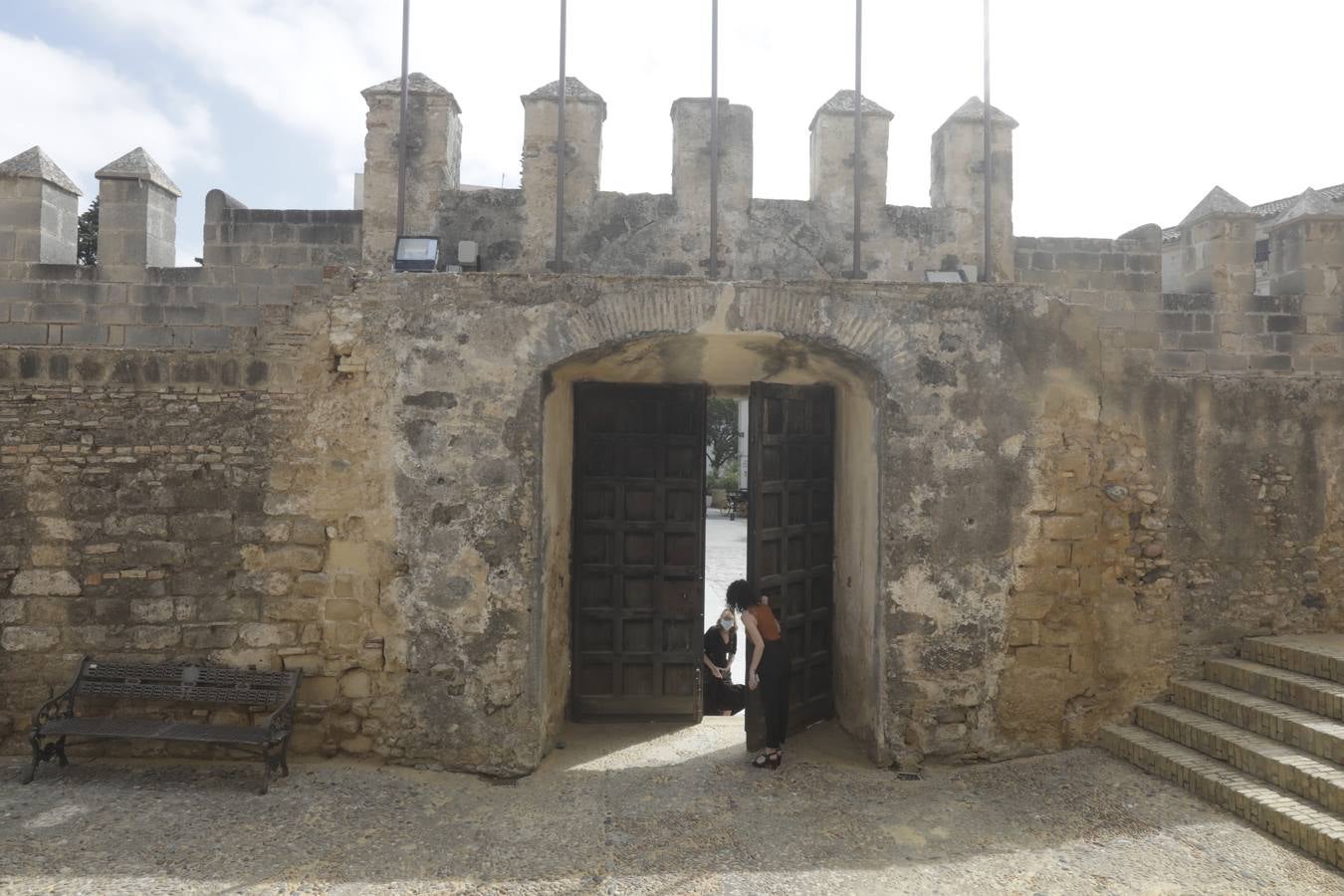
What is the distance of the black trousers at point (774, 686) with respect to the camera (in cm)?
551

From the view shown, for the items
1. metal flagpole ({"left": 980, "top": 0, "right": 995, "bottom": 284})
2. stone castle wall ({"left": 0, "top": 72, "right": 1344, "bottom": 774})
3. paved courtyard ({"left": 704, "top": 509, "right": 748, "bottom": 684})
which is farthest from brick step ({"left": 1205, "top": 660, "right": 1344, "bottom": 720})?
paved courtyard ({"left": 704, "top": 509, "right": 748, "bottom": 684})

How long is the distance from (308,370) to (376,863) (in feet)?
9.73

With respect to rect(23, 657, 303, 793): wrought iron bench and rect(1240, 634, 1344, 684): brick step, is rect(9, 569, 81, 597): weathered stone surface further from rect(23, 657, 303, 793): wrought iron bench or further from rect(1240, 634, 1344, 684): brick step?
rect(1240, 634, 1344, 684): brick step

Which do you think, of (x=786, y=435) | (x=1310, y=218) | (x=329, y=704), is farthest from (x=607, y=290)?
(x=1310, y=218)

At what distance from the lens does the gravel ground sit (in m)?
3.93

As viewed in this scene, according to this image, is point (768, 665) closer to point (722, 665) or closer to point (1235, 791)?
point (722, 665)

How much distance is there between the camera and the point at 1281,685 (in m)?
5.30

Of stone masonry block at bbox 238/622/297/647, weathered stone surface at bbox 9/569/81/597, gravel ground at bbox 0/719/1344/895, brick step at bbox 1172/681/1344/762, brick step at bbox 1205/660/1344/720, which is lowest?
gravel ground at bbox 0/719/1344/895

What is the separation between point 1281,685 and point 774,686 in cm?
321

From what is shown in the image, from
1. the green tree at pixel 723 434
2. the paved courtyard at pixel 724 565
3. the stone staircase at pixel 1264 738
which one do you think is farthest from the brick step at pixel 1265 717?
the green tree at pixel 723 434

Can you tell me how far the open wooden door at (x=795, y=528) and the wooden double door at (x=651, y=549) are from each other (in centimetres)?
1

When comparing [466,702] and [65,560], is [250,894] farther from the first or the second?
[65,560]

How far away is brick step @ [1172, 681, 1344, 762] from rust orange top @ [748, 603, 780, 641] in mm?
2836

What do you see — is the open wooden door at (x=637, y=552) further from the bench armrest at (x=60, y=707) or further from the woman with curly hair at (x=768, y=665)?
the bench armrest at (x=60, y=707)
